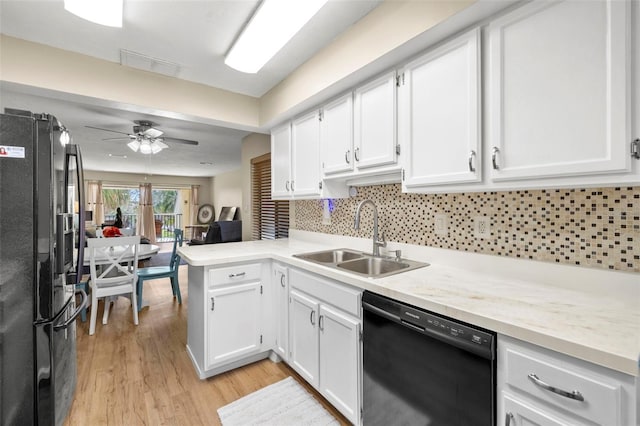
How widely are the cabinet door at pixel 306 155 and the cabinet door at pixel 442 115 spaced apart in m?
0.86

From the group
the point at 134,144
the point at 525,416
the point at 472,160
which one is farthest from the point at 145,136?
the point at 525,416

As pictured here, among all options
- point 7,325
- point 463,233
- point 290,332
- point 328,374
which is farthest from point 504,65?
point 7,325

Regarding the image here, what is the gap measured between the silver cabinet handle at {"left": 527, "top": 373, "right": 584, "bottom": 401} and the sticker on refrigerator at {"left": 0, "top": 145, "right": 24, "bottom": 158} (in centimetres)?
231

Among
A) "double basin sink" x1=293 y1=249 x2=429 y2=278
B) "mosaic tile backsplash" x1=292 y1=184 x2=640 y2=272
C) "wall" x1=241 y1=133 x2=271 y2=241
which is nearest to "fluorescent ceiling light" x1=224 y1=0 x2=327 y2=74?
"mosaic tile backsplash" x1=292 y1=184 x2=640 y2=272

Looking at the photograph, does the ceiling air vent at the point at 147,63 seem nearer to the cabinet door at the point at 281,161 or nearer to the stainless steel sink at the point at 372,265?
the cabinet door at the point at 281,161

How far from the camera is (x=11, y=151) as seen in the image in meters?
1.37

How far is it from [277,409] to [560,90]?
2.19 metres

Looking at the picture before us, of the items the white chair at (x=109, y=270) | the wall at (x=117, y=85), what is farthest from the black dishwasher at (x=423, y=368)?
the white chair at (x=109, y=270)

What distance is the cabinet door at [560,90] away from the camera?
3.14 feet

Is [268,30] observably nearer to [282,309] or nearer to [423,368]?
[282,309]

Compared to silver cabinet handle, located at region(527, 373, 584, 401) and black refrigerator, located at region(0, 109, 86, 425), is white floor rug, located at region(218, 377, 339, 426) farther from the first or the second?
silver cabinet handle, located at region(527, 373, 584, 401)

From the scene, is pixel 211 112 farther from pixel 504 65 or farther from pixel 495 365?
pixel 495 365

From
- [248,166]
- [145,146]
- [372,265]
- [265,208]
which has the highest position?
[145,146]

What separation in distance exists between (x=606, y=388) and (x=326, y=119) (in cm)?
205
